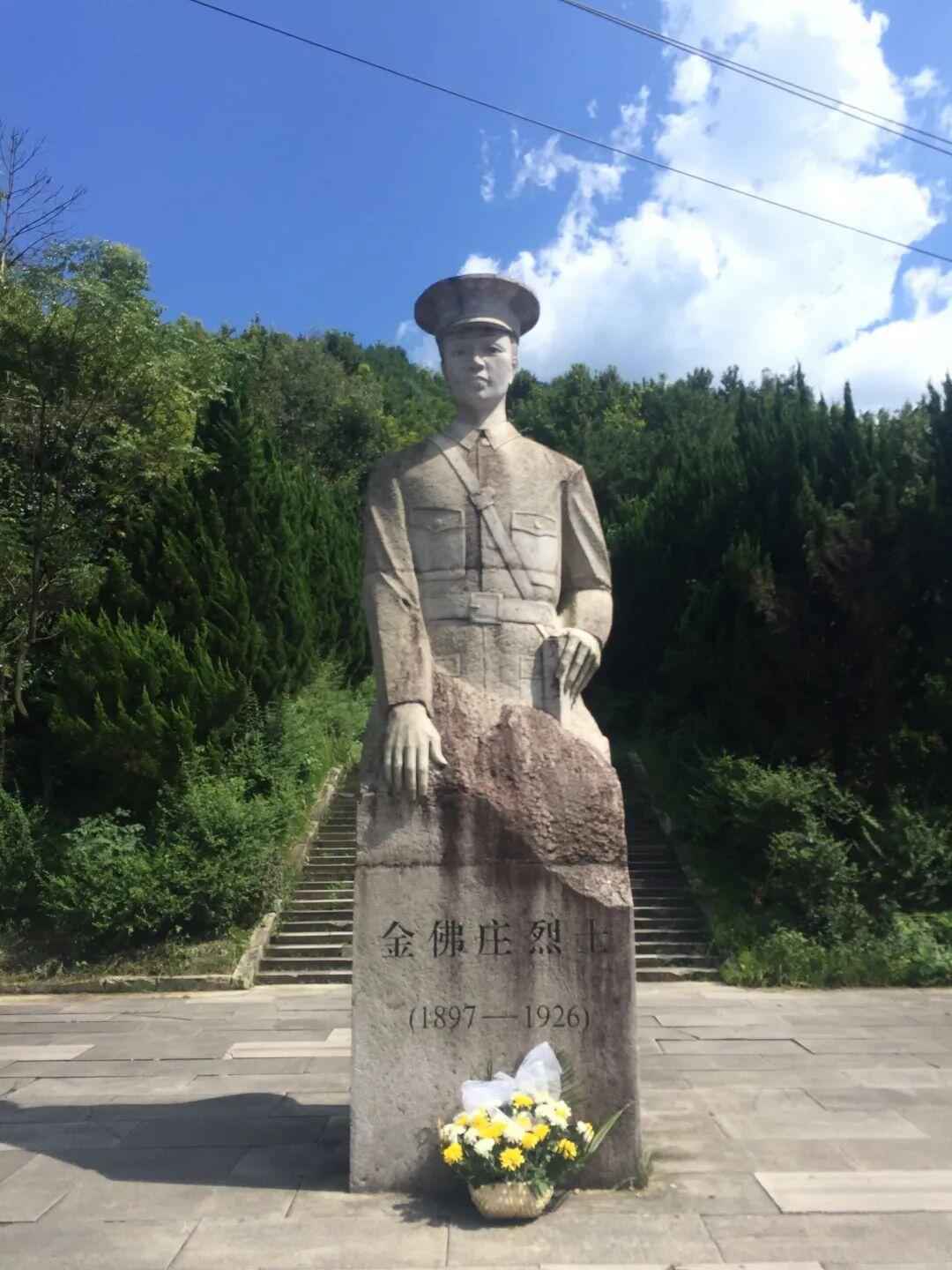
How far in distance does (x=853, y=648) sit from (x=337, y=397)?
2120cm

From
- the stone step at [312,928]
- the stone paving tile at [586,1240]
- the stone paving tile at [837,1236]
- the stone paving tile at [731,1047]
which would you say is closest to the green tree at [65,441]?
the stone step at [312,928]

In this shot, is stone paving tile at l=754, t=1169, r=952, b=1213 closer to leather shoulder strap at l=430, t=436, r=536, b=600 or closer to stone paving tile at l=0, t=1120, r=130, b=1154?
leather shoulder strap at l=430, t=436, r=536, b=600

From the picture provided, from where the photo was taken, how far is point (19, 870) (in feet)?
39.7

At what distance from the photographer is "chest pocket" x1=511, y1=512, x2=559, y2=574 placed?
4.90 metres

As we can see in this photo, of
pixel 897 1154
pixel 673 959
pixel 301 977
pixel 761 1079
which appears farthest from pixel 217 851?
pixel 897 1154

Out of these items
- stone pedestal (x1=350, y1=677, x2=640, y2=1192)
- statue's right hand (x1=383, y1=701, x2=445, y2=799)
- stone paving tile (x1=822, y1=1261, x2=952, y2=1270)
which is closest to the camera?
stone paving tile (x1=822, y1=1261, x2=952, y2=1270)

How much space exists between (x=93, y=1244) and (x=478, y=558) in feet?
9.76

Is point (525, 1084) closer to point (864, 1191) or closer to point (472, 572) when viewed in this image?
point (864, 1191)

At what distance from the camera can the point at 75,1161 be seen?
4.95 m

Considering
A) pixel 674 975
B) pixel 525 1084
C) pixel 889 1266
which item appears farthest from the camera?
pixel 674 975

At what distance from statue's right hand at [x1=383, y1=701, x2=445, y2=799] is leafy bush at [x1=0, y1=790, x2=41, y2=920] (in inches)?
344

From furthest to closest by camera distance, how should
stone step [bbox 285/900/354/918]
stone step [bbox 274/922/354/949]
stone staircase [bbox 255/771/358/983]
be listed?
stone step [bbox 285/900/354/918] → stone step [bbox 274/922/354/949] → stone staircase [bbox 255/771/358/983]

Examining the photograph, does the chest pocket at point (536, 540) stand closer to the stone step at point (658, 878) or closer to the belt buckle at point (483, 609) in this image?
the belt buckle at point (483, 609)

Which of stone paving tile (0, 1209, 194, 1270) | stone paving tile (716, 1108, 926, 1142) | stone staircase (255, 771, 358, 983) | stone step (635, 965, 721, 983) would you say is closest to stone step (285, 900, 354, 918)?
stone staircase (255, 771, 358, 983)
